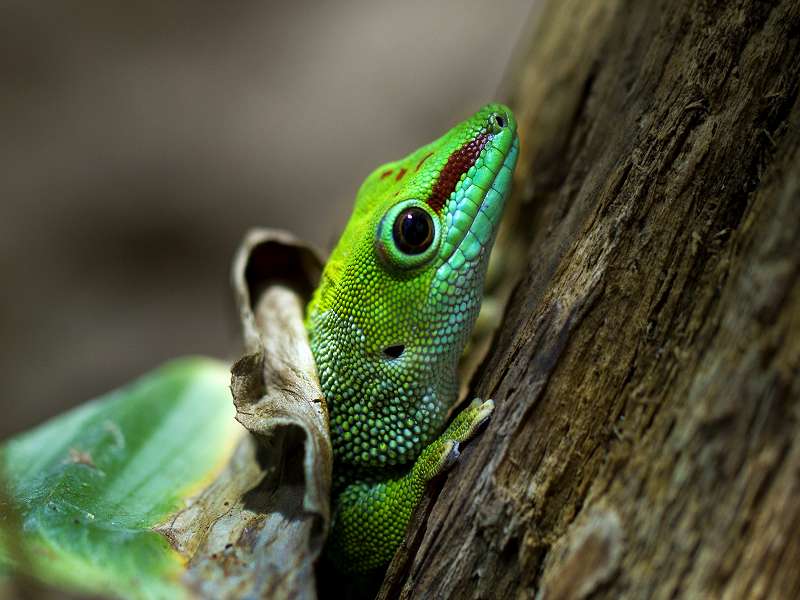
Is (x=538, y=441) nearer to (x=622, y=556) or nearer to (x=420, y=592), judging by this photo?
(x=622, y=556)

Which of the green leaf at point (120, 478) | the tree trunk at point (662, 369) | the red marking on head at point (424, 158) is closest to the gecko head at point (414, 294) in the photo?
the red marking on head at point (424, 158)

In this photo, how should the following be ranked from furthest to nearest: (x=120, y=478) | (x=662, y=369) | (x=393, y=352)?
(x=120, y=478) → (x=393, y=352) → (x=662, y=369)

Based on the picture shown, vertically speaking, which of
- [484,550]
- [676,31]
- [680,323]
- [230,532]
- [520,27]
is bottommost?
[230,532]

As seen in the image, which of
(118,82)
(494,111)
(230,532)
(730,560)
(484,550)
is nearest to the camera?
(730,560)

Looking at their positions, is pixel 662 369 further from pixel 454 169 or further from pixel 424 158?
pixel 424 158

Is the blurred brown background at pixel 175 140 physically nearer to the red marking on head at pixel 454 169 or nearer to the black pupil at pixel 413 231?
the red marking on head at pixel 454 169

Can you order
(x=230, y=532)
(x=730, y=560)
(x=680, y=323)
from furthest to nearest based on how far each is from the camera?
(x=230, y=532) < (x=680, y=323) < (x=730, y=560)

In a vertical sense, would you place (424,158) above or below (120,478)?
above

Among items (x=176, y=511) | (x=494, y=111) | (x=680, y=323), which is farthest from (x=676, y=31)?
(x=176, y=511)

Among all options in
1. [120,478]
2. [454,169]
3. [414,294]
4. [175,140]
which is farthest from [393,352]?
[175,140]
